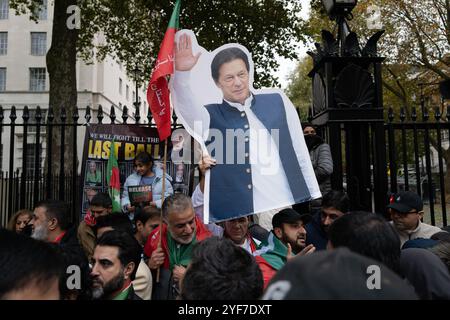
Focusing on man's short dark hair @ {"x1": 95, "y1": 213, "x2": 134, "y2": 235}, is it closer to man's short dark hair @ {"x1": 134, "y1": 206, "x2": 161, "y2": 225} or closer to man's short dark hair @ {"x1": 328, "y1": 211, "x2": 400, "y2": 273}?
man's short dark hair @ {"x1": 134, "y1": 206, "x2": 161, "y2": 225}

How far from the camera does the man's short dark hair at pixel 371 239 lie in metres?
2.03

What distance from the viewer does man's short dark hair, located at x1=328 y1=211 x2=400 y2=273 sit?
2.03 meters

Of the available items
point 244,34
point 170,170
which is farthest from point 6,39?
point 170,170

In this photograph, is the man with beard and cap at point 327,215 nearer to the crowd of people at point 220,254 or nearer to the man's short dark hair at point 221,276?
the crowd of people at point 220,254

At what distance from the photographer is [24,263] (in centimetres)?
153

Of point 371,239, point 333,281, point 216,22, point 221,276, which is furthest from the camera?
point 216,22

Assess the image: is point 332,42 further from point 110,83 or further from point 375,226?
point 110,83

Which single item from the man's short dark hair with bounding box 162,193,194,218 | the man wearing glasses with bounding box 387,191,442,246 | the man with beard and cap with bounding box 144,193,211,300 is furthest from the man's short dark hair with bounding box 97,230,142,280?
the man wearing glasses with bounding box 387,191,442,246

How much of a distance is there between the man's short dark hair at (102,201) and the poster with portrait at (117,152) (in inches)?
16.8

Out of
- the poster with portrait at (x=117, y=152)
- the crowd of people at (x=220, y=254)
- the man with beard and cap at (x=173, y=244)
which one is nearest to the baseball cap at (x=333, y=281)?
the crowd of people at (x=220, y=254)

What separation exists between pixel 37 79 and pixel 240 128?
124ft

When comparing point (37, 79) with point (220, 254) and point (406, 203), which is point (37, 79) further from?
point (220, 254)

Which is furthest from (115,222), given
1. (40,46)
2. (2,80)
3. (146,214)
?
(2,80)

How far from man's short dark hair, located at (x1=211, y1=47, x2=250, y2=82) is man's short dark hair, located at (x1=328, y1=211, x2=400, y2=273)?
2316mm
